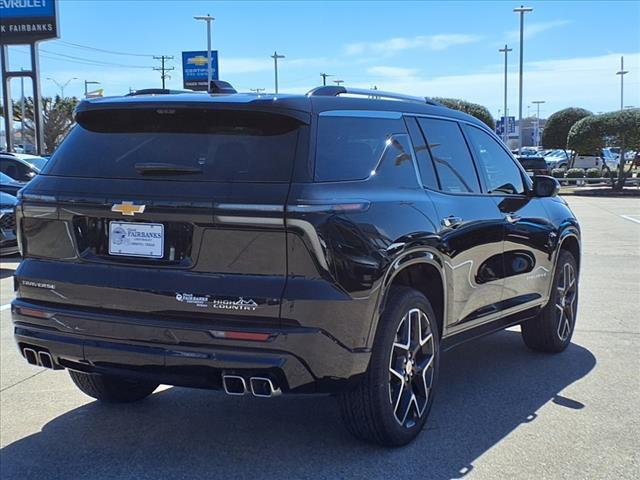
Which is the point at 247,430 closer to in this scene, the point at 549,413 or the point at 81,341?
the point at 81,341

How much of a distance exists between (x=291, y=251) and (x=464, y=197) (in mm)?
1749

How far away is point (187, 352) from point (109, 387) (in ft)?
5.08

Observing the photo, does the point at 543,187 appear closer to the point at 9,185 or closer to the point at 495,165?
the point at 495,165

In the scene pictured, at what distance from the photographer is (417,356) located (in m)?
4.19

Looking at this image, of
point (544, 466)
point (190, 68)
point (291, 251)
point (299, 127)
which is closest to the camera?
point (291, 251)

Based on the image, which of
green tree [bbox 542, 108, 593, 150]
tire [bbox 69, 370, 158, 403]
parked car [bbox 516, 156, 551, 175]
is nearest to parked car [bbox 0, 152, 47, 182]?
parked car [bbox 516, 156, 551, 175]

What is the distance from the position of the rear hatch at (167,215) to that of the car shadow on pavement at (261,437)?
36.2 inches

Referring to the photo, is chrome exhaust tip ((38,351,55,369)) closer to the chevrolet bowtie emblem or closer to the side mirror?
the chevrolet bowtie emblem

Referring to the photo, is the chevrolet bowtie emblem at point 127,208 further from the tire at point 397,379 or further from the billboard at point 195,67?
the billboard at point 195,67

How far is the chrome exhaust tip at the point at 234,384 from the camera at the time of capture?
343 cm

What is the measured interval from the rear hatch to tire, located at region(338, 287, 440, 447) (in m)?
0.68

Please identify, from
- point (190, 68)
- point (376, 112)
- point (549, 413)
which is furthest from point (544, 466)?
point (190, 68)

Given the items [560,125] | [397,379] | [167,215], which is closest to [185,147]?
[167,215]

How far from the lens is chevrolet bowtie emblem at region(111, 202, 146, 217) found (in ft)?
11.8
